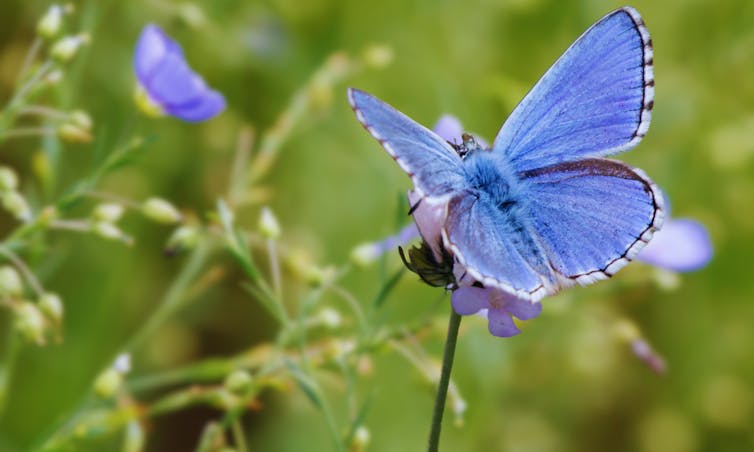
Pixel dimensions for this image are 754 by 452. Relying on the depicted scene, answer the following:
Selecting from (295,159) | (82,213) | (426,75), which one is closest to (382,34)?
(426,75)

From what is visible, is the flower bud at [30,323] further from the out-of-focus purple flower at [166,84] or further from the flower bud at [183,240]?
the out-of-focus purple flower at [166,84]

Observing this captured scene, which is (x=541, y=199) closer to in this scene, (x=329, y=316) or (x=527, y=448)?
(x=329, y=316)

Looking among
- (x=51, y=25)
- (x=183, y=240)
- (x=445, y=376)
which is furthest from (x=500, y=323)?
→ (x=51, y=25)

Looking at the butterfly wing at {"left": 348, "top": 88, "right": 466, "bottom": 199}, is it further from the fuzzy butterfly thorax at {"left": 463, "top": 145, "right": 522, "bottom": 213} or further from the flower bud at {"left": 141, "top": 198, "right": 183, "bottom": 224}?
the flower bud at {"left": 141, "top": 198, "right": 183, "bottom": 224}

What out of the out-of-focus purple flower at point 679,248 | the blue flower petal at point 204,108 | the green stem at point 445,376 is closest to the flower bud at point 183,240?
the blue flower petal at point 204,108

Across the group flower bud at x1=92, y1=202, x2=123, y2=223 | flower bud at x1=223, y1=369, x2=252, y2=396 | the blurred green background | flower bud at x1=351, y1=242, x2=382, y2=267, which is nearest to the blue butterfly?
flower bud at x1=351, y1=242, x2=382, y2=267

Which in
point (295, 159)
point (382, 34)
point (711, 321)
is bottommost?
point (711, 321)

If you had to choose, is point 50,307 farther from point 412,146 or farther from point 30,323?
point 412,146
